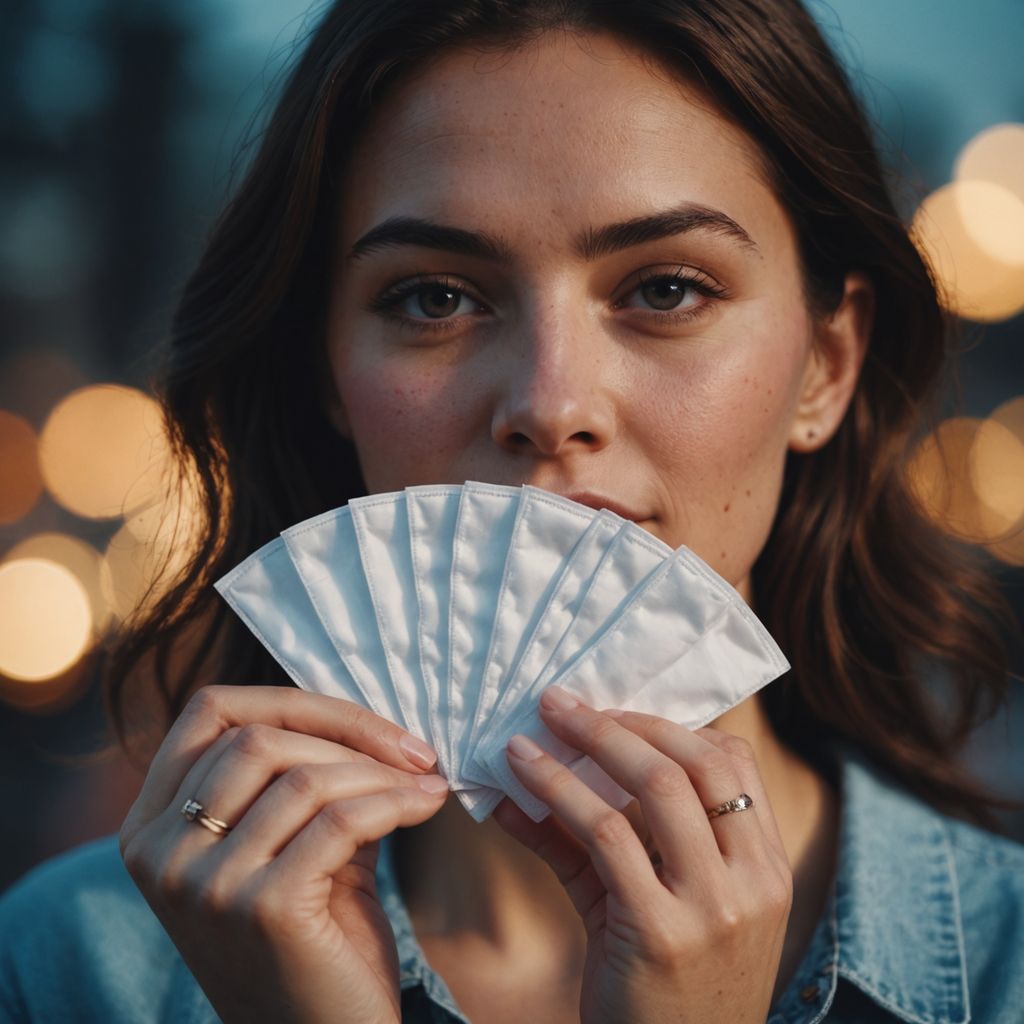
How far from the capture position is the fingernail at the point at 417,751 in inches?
70.4

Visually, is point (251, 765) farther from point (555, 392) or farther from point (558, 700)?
point (555, 392)

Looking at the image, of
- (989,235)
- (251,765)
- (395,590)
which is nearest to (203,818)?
(251,765)

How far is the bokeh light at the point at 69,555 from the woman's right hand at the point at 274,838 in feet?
29.6

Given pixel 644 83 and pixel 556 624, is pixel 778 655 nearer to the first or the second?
pixel 556 624

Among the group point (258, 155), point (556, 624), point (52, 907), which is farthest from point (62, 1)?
point (556, 624)

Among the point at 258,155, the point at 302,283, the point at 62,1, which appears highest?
the point at 62,1

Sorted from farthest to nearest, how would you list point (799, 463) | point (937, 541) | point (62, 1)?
point (62, 1) → point (937, 541) → point (799, 463)

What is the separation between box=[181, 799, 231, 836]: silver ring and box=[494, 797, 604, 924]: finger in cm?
45

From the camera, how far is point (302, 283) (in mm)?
2592

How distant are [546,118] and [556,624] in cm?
95

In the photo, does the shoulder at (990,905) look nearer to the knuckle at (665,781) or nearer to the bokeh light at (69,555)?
the knuckle at (665,781)

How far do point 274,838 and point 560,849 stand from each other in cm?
50

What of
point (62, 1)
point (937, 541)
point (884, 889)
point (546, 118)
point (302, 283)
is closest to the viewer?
point (546, 118)

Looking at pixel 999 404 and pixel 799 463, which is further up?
pixel 799 463
